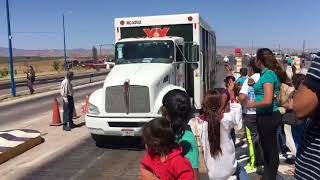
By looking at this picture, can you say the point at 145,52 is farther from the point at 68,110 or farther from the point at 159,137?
the point at 159,137

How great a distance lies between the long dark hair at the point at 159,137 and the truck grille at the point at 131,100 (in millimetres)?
7774

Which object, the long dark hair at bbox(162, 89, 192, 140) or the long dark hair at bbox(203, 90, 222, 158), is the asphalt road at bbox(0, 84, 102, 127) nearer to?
the long dark hair at bbox(203, 90, 222, 158)

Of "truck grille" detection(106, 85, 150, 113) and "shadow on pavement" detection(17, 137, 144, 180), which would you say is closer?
"shadow on pavement" detection(17, 137, 144, 180)

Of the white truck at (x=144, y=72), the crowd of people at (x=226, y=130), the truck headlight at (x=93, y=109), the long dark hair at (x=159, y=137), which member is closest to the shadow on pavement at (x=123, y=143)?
the white truck at (x=144, y=72)

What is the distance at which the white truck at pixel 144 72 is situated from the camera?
1118 centimetres

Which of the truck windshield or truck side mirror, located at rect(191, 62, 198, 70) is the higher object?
the truck windshield

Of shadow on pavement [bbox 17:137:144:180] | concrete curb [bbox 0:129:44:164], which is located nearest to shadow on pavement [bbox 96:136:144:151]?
shadow on pavement [bbox 17:137:144:180]

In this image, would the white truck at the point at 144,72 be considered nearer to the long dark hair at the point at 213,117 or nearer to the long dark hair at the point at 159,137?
the long dark hair at the point at 213,117

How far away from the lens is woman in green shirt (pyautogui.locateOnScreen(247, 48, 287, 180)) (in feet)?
20.3

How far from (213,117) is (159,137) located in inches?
52.1

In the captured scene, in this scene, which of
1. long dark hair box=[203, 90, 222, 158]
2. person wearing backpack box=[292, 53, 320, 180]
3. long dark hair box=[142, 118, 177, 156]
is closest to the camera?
person wearing backpack box=[292, 53, 320, 180]

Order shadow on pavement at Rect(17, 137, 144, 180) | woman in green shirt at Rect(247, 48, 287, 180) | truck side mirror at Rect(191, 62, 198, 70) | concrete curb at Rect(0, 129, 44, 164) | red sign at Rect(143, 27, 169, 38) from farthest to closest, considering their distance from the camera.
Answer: red sign at Rect(143, 27, 169, 38), truck side mirror at Rect(191, 62, 198, 70), concrete curb at Rect(0, 129, 44, 164), shadow on pavement at Rect(17, 137, 144, 180), woman in green shirt at Rect(247, 48, 287, 180)

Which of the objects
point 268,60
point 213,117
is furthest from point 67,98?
point 213,117

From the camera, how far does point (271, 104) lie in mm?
6121
